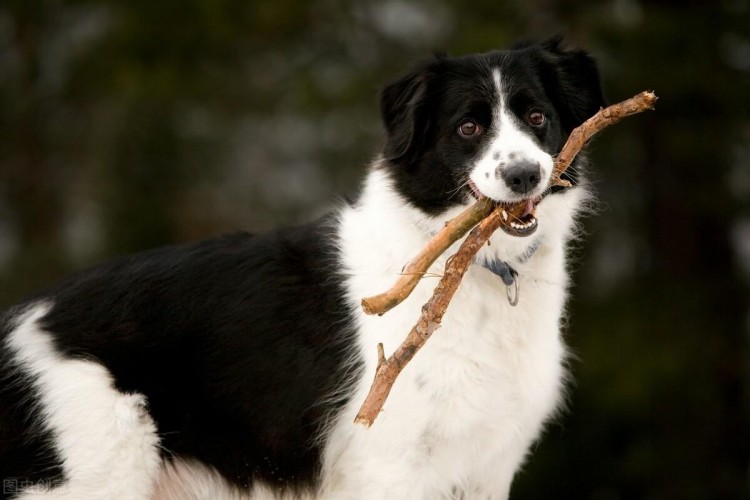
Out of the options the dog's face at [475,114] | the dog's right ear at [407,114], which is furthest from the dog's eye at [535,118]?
the dog's right ear at [407,114]

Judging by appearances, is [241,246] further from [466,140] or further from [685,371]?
[685,371]

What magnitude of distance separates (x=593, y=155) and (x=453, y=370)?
6.86 metres

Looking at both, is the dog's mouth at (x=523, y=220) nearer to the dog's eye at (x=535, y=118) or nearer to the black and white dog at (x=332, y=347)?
the black and white dog at (x=332, y=347)

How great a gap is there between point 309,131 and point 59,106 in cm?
600

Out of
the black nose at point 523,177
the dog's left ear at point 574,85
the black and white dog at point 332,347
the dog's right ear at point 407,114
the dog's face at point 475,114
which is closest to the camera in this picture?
the black nose at point 523,177

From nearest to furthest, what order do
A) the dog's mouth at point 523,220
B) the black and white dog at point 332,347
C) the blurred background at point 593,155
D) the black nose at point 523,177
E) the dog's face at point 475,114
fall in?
1. the black nose at point 523,177
2. the dog's mouth at point 523,220
3. the black and white dog at point 332,347
4. the dog's face at point 475,114
5. the blurred background at point 593,155

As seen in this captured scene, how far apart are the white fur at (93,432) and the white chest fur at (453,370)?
87 cm

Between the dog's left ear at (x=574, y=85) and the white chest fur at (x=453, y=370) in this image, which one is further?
the dog's left ear at (x=574, y=85)

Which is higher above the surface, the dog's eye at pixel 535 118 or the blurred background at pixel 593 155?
the dog's eye at pixel 535 118

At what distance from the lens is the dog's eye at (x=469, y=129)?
473cm

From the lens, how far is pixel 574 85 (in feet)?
16.6

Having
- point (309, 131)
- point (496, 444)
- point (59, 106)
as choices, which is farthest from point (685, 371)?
point (59, 106)

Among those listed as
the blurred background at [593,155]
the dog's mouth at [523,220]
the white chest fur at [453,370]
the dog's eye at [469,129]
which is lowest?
the blurred background at [593,155]

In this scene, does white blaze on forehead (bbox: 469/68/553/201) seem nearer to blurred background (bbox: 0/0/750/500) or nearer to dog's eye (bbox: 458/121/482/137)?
dog's eye (bbox: 458/121/482/137)
